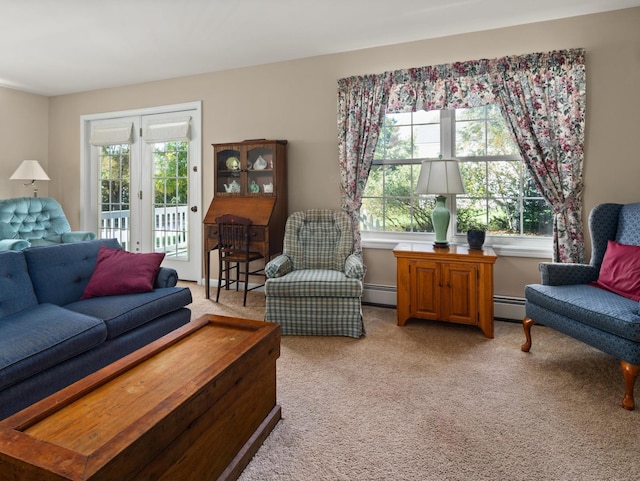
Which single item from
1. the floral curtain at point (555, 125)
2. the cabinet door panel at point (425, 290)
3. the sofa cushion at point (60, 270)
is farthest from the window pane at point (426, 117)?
the sofa cushion at point (60, 270)

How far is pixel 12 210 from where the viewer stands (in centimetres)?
440

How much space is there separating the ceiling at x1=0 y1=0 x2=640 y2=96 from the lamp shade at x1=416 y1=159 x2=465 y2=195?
1.23 meters

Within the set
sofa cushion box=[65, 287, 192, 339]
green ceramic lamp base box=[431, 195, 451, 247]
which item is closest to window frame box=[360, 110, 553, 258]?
green ceramic lamp base box=[431, 195, 451, 247]

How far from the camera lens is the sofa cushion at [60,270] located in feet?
8.02

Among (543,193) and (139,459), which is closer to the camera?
(139,459)

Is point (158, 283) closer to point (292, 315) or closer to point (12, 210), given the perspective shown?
point (292, 315)

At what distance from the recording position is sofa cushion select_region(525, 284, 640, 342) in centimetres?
208

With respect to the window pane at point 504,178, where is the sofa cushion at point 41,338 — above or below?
below

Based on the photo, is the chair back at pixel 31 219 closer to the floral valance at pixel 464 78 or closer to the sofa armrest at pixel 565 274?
the floral valance at pixel 464 78

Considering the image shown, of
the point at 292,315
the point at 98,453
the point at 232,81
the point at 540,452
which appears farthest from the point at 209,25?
the point at 540,452

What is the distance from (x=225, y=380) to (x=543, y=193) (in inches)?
122

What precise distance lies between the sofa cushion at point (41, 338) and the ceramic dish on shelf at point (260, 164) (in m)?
2.42

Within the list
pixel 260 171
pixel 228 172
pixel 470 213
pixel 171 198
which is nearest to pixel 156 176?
pixel 171 198

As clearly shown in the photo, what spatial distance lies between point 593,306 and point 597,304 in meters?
0.04
